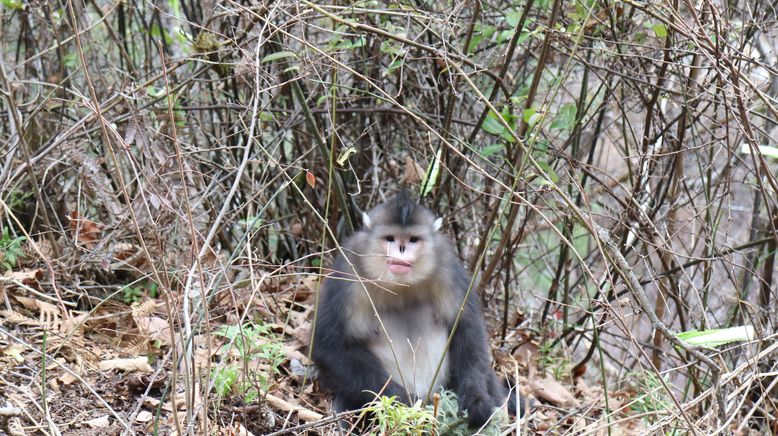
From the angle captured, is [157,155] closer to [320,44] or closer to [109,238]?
[109,238]

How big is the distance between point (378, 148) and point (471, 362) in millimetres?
1696

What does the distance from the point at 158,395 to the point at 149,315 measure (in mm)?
420

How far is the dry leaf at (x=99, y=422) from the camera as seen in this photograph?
3550 mm

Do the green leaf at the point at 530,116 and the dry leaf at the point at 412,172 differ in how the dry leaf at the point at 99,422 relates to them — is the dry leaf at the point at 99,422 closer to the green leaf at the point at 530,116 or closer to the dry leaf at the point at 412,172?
the green leaf at the point at 530,116

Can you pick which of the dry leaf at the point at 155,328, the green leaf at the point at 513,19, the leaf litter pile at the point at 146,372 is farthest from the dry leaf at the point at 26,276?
the green leaf at the point at 513,19

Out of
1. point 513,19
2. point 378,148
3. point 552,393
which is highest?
point 513,19

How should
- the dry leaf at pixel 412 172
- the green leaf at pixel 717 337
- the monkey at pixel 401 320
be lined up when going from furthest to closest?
1. the dry leaf at pixel 412 172
2. the monkey at pixel 401 320
3. the green leaf at pixel 717 337

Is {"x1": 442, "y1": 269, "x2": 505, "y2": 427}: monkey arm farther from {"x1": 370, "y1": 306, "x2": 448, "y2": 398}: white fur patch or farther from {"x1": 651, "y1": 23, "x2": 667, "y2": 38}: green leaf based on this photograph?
{"x1": 651, "y1": 23, "x2": 667, "y2": 38}: green leaf

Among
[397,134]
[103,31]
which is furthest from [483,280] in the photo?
[103,31]

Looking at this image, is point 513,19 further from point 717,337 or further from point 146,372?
point 146,372

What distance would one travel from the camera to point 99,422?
357 centimetres

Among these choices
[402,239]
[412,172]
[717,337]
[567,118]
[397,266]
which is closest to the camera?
[717,337]

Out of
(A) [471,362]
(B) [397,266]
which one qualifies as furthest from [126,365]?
(A) [471,362]

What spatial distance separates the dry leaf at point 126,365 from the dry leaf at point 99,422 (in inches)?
17.0
